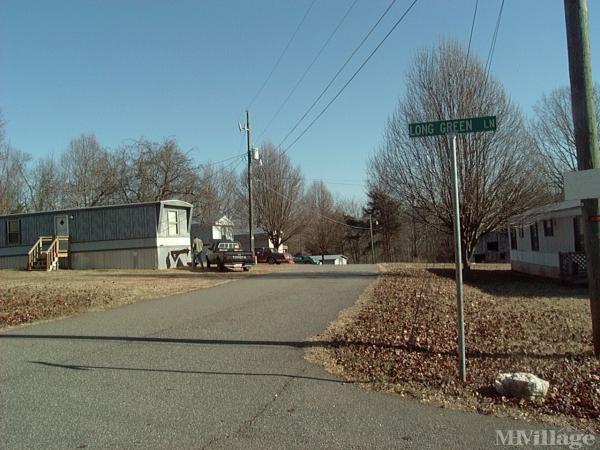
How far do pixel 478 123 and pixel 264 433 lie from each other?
13.0 feet

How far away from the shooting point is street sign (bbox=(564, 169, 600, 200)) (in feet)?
21.3

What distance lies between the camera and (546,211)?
23766mm

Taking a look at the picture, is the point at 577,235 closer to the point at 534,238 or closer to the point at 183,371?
the point at 534,238

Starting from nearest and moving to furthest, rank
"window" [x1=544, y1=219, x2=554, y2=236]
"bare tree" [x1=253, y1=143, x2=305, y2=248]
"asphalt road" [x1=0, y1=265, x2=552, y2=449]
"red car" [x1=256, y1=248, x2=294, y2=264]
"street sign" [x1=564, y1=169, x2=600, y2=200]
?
"asphalt road" [x1=0, y1=265, x2=552, y2=449] < "street sign" [x1=564, y1=169, x2=600, y2=200] < "window" [x1=544, y1=219, x2=554, y2=236] < "red car" [x1=256, y1=248, x2=294, y2=264] < "bare tree" [x1=253, y1=143, x2=305, y2=248]

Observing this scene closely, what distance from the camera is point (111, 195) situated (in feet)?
163

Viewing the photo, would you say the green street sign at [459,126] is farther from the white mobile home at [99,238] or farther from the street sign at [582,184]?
the white mobile home at [99,238]

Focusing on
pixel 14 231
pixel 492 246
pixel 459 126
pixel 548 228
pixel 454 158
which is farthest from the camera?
pixel 492 246

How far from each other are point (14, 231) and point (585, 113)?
32311 mm

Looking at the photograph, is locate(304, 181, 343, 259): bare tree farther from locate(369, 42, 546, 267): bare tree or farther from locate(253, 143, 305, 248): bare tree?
locate(369, 42, 546, 267): bare tree

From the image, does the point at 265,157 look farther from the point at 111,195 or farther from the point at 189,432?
the point at 189,432

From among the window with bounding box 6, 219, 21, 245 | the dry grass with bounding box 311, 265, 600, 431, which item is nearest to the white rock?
the dry grass with bounding box 311, 265, 600, 431

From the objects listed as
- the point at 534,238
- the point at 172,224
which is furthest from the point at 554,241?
the point at 172,224

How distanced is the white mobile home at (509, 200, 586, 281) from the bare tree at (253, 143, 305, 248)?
30.4 m

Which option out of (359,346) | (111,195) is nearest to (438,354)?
(359,346)
